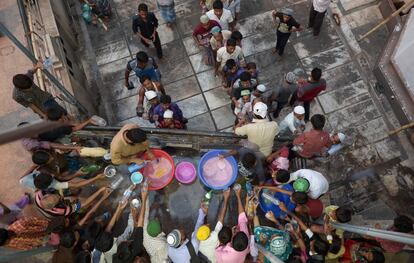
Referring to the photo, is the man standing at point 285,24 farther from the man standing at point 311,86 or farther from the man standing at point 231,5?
the man standing at point 311,86

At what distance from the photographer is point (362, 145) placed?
27.2 feet

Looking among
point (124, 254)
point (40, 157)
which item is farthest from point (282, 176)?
point (40, 157)

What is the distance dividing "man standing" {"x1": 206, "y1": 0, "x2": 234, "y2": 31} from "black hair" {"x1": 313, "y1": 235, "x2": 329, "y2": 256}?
518 cm

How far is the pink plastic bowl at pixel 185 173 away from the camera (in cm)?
631

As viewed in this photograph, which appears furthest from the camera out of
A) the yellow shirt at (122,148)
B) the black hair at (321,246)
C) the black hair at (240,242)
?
the yellow shirt at (122,148)

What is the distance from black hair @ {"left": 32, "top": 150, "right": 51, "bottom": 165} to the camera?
545cm

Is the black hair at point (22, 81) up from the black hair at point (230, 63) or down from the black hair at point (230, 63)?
up

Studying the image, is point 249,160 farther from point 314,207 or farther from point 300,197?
point 314,207

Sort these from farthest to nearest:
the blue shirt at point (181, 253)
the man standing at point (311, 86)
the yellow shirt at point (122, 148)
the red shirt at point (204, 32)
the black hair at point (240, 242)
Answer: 1. the red shirt at point (204, 32)
2. the man standing at point (311, 86)
3. the yellow shirt at point (122, 148)
4. the blue shirt at point (181, 253)
5. the black hair at point (240, 242)

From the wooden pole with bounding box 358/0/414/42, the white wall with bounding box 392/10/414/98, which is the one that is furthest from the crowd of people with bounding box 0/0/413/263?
the wooden pole with bounding box 358/0/414/42

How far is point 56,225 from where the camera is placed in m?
5.02

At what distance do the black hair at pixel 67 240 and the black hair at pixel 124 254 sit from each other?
63cm

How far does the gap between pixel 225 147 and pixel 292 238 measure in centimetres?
197

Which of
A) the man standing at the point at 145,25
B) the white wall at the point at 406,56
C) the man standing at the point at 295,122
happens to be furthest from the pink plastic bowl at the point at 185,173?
the white wall at the point at 406,56
